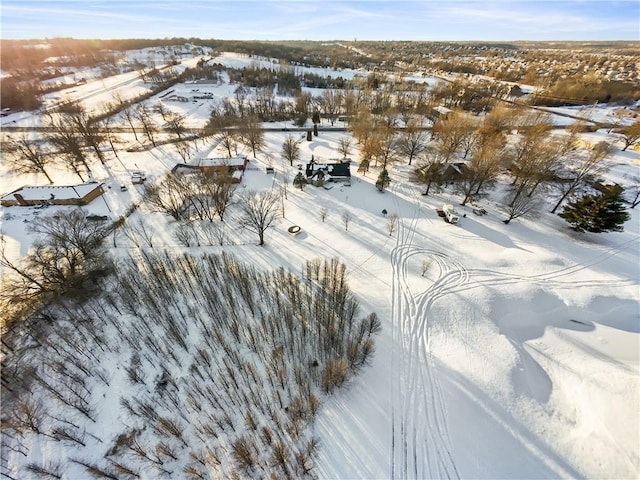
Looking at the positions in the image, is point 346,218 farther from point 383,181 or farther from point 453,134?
point 453,134

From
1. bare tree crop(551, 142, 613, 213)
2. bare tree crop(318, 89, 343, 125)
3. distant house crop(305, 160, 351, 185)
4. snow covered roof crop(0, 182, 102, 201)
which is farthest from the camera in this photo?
bare tree crop(318, 89, 343, 125)

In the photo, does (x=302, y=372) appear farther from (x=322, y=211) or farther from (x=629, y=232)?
(x=629, y=232)

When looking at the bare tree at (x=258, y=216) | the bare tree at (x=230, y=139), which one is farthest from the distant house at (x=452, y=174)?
the bare tree at (x=230, y=139)

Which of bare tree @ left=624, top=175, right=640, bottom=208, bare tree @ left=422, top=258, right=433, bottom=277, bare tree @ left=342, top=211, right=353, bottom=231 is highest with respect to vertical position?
bare tree @ left=624, top=175, right=640, bottom=208

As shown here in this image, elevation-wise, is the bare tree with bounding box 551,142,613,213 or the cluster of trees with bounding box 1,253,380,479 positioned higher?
the bare tree with bounding box 551,142,613,213

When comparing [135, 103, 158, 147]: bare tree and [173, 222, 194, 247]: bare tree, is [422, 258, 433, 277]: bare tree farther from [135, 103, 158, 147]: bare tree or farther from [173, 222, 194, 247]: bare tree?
[135, 103, 158, 147]: bare tree

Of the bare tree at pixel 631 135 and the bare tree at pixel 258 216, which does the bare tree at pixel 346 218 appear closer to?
the bare tree at pixel 258 216

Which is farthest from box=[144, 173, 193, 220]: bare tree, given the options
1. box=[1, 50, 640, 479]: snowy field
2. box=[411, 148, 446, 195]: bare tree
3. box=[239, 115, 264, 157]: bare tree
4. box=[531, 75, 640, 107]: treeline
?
box=[531, 75, 640, 107]: treeline
